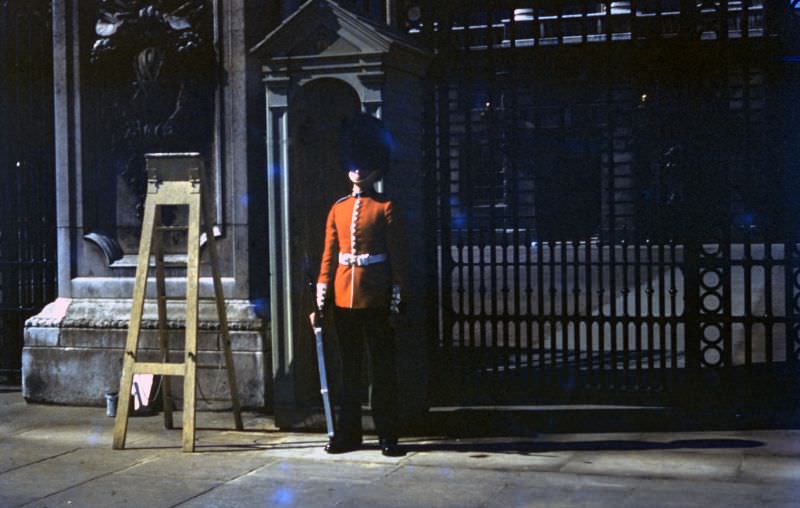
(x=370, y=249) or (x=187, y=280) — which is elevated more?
(x=370, y=249)

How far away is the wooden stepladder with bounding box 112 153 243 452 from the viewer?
7.54 m

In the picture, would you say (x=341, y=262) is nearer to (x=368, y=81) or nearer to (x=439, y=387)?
(x=368, y=81)

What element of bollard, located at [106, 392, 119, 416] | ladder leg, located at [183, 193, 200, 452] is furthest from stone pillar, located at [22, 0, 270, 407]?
ladder leg, located at [183, 193, 200, 452]

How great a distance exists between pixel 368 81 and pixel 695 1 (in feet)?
7.77

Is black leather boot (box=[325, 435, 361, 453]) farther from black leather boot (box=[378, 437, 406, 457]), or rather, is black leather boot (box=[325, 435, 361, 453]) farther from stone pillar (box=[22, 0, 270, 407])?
stone pillar (box=[22, 0, 270, 407])

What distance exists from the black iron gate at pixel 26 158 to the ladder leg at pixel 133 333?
2572mm

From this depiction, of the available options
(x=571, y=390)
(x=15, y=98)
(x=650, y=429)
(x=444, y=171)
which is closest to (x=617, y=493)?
(x=650, y=429)

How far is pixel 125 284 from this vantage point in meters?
9.17

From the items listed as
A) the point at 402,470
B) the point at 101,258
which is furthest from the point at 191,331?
the point at 101,258

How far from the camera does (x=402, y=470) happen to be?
6777 millimetres

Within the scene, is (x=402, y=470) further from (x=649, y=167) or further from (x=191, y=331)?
(x=649, y=167)

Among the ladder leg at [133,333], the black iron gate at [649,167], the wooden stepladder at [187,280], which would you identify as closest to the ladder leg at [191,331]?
the wooden stepladder at [187,280]

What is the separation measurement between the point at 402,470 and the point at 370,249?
139 centimetres

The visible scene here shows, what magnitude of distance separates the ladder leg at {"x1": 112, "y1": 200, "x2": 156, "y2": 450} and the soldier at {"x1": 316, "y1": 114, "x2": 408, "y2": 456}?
1160 mm
